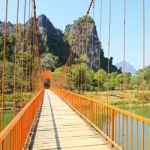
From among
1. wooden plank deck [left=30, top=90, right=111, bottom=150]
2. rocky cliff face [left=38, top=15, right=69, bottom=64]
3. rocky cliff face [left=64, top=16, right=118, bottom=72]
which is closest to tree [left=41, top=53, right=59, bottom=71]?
rocky cliff face [left=38, top=15, right=69, bottom=64]

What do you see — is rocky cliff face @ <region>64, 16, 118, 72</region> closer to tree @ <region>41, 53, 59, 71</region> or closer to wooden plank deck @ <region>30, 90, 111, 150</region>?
wooden plank deck @ <region>30, 90, 111, 150</region>

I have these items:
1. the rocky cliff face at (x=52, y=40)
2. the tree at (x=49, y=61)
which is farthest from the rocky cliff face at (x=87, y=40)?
the tree at (x=49, y=61)

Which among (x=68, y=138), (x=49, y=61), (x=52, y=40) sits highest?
(x=52, y=40)

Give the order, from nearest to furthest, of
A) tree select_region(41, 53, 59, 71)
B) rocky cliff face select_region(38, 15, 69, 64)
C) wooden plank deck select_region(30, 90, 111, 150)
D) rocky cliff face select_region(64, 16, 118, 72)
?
wooden plank deck select_region(30, 90, 111, 150) → rocky cliff face select_region(64, 16, 118, 72) → tree select_region(41, 53, 59, 71) → rocky cliff face select_region(38, 15, 69, 64)

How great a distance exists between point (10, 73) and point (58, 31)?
2882 inches

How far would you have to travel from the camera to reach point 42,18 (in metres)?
118

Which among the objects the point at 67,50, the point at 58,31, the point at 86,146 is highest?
the point at 58,31

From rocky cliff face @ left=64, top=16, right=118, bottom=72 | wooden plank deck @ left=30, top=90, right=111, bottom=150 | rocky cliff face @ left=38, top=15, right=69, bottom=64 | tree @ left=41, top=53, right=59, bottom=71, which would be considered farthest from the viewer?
rocky cliff face @ left=38, top=15, right=69, bottom=64

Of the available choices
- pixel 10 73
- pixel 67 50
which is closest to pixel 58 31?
pixel 67 50

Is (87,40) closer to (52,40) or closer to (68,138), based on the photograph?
(68,138)

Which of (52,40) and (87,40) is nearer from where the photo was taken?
(87,40)

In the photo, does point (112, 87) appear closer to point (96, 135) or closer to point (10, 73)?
point (10, 73)

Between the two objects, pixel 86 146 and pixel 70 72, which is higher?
pixel 70 72

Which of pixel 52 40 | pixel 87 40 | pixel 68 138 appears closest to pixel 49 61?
pixel 52 40
